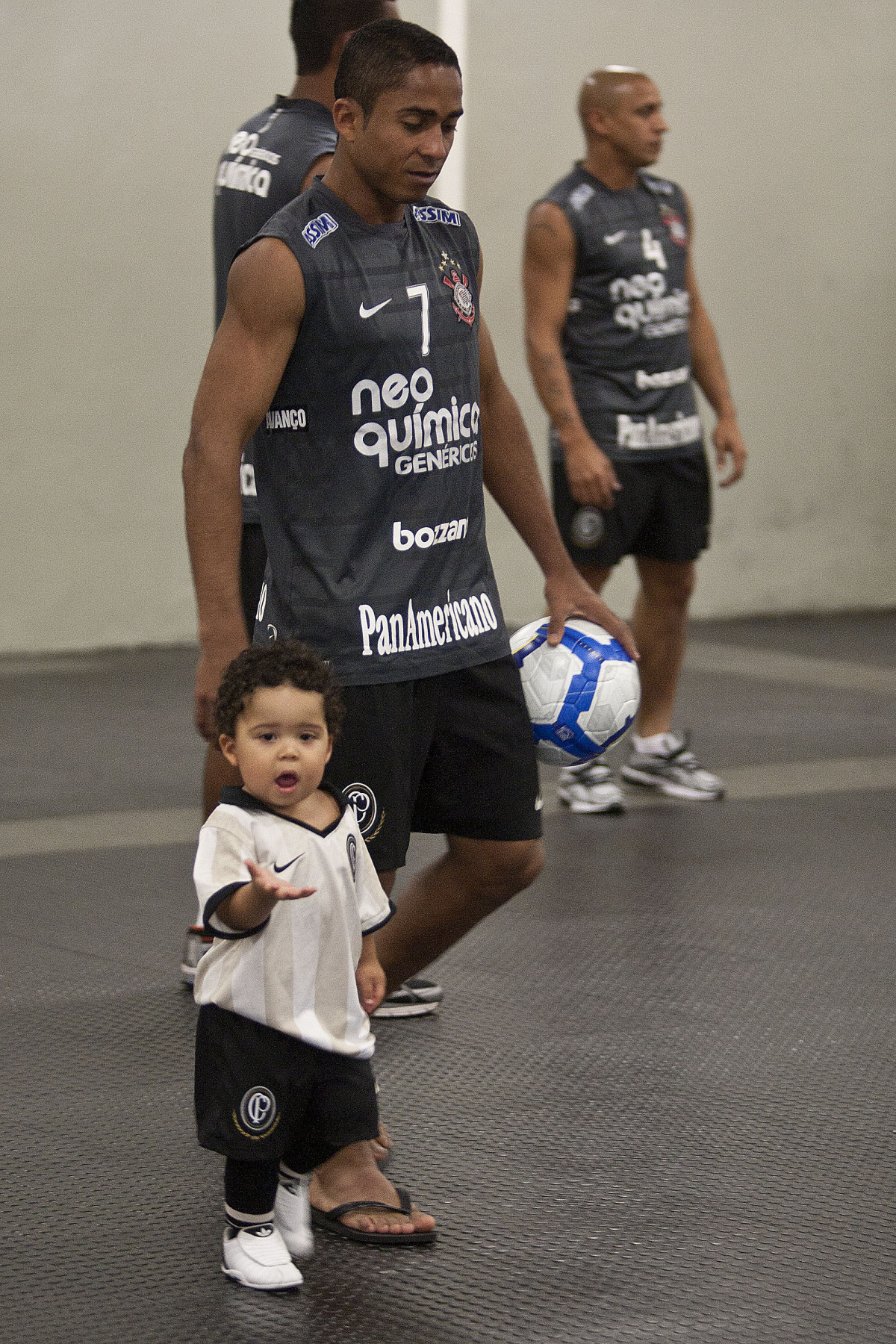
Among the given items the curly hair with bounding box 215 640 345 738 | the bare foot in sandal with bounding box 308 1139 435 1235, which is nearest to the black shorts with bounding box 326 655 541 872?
the curly hair with bounding box 215 640 345 738

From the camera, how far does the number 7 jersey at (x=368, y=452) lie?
9.39 ft

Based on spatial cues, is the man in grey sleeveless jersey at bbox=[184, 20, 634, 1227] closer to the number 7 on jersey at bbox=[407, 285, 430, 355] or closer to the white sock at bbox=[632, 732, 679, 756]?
the number 7 on jersey at bbox=[407, 285, 430, 355]

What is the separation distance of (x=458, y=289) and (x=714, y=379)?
10.4 feet

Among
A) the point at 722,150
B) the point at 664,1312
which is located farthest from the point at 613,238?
the point at 722,150

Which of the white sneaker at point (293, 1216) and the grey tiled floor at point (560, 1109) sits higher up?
the white sneaker at point (293, 1216)

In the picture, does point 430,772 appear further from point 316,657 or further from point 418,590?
point 316,657

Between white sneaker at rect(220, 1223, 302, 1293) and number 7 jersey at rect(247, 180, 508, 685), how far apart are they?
31.7 inches

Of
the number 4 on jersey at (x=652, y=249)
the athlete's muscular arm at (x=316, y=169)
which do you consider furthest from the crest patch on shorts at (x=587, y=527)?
the athlete's muscular arm at (x=316, y=169)

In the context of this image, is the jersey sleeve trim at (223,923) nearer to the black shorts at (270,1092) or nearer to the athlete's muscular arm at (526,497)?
the black shorts at (270,1092)

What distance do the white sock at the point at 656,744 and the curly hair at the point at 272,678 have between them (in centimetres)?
347

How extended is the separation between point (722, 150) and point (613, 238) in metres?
4.45

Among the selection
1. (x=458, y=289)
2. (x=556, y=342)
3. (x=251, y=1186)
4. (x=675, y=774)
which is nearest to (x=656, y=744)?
(x=675, y=774)

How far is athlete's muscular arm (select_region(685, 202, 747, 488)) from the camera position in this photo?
5906 mm

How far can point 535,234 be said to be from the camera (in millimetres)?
5605
